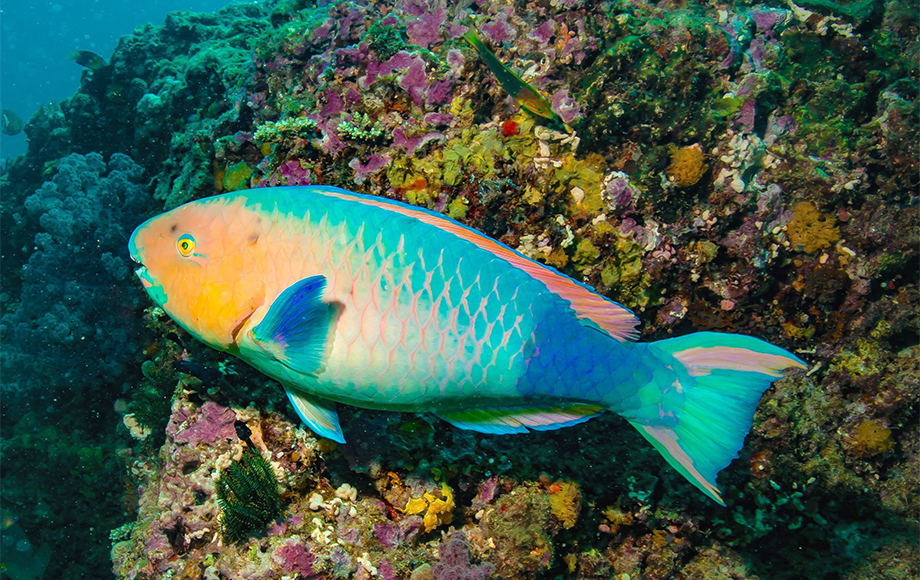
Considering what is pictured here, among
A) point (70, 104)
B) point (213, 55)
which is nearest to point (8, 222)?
point (70, 104)

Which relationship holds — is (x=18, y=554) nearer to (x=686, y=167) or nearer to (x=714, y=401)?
(x=714, y=401)

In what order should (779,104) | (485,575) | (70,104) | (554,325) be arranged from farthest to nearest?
1. (70,104)
2. (779,104)
3. (485,575)
4. (554,325)

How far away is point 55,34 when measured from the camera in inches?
2719

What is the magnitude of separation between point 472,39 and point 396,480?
108 inches

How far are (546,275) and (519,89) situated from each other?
4.59 ft

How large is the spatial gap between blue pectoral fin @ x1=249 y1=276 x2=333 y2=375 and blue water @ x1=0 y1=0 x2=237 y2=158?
7055cm

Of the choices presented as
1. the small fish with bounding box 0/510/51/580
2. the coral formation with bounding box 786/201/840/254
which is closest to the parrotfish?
the coral formation with bounding box 786/201/840/254

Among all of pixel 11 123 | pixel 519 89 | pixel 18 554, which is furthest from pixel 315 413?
pixel 11 123

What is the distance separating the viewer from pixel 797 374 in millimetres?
3164

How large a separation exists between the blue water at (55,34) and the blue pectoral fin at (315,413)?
70449 millimetres

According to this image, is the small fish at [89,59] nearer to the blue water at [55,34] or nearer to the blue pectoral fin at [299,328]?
the blue pectoral fin at [299,328]

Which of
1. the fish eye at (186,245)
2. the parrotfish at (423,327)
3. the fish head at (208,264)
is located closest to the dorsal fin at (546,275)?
the parrotfish at (423,327)

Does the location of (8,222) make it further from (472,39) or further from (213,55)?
(472,39)

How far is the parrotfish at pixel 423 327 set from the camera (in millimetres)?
1795
